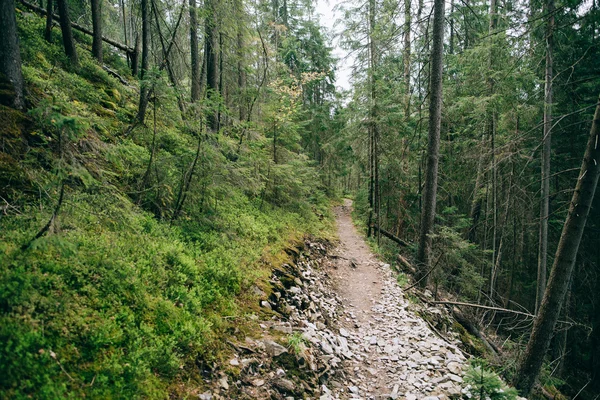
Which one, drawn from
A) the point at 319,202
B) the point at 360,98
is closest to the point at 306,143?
the point at 319,202

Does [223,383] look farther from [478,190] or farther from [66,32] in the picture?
[478,190]

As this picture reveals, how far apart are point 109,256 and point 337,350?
12.8ft

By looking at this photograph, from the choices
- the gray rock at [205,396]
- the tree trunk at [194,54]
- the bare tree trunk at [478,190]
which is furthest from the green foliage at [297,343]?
the bare tree trunk at [478,190]

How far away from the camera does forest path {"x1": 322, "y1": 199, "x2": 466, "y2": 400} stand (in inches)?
168

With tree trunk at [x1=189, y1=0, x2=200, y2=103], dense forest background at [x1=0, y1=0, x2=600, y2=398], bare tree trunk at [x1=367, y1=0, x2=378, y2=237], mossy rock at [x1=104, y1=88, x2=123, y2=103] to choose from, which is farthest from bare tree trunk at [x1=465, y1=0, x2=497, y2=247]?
mossy rock at [x1=104, y1=88, x2=123, y2=103]

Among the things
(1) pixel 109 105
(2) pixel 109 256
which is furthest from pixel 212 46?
(2) pixel 109 256

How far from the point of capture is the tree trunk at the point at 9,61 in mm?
4129

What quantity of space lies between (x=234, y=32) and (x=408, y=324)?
37.9 ft

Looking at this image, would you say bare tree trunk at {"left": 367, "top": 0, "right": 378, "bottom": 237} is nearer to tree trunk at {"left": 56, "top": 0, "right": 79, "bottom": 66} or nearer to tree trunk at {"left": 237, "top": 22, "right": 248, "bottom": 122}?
tree trunk at {"left": 237, "top": 22, "right": 248, "bottom": 122}

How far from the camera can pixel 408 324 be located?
6.22 m

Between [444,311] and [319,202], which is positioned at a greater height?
[319,202]

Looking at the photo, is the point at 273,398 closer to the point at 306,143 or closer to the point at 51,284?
the point at 51,284

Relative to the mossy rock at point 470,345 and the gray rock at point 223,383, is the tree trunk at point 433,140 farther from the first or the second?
the gray rock at point 223,383

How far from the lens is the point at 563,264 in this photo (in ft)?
16.2
